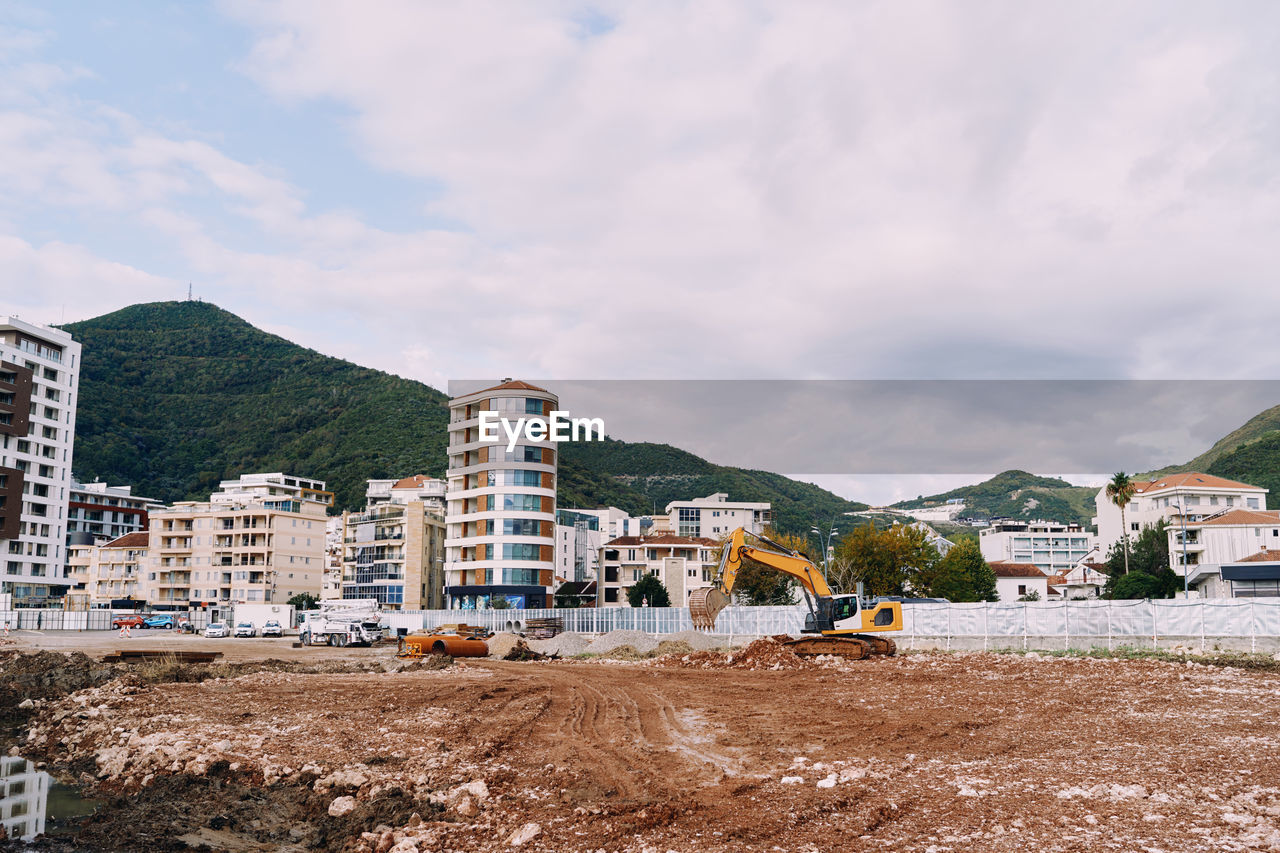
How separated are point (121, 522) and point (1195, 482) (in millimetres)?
146890

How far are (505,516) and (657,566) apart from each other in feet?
102

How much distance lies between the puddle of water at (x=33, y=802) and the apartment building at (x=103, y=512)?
133 m

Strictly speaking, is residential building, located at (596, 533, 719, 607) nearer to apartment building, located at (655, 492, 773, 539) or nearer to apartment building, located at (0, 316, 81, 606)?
apartment building, located at (655, 492, 773, 539)

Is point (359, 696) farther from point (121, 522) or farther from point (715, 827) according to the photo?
point (121, 522)

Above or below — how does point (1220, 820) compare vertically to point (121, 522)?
below

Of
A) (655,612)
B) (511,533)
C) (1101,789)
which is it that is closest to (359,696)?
(1101,789)

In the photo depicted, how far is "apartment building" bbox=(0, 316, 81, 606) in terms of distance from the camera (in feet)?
315

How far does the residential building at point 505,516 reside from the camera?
79250 millimetres

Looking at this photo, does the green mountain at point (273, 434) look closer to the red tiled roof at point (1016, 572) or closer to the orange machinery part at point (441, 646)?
the red tiled roof at point (1016, 572)

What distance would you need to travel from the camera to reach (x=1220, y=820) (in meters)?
11.0

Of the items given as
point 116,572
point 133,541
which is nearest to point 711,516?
point 133,541

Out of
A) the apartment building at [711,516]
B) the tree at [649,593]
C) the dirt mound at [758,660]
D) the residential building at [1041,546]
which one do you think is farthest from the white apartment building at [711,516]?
the dirt mound at [758,660]

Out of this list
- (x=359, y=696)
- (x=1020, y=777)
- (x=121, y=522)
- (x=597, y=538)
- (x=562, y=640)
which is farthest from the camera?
(x=121, y=522)

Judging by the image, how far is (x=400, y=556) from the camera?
106188 mm
